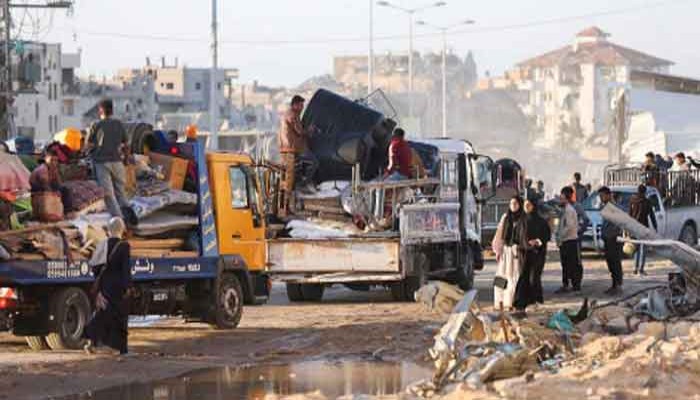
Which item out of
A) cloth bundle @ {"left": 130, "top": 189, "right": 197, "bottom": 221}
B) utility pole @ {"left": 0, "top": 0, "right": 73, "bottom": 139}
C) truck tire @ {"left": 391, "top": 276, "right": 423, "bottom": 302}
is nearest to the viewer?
cloth bundle @ {"left": 130, "top": 189, "right": 197, "bottom": 221}

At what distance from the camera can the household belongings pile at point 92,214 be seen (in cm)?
1867

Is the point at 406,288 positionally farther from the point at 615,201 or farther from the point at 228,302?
the point at 615,201

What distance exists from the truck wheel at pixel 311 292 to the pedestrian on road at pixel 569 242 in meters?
4.03

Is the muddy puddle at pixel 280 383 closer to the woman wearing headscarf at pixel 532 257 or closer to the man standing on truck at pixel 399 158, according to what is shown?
the woman wearing headscarf at pixel 532 257

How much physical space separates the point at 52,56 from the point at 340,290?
7665cm

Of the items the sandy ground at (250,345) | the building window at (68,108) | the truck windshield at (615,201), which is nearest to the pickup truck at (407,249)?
the sandy ground at (250,345)

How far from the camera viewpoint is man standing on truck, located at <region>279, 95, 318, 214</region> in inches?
1069

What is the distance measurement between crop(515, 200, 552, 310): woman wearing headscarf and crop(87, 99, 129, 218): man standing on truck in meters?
6.11

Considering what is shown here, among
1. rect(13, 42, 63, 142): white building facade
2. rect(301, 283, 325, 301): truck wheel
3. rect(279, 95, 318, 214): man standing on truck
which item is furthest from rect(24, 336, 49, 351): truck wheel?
rect(13, 42, 63, 142): white building facade

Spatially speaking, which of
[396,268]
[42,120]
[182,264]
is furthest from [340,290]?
→ [42,120]

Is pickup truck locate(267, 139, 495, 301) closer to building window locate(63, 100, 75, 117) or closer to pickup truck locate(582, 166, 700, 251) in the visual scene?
pickup truck locate(582, 166, 700, 251)

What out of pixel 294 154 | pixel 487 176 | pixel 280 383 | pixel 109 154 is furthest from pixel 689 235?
pixel 280 383

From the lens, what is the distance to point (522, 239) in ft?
78.4

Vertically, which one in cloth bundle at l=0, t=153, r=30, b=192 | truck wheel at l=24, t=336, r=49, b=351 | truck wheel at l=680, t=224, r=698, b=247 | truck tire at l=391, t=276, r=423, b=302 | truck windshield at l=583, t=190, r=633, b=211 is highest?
cloth bundle at l=0, t=153, r=30, b=192
